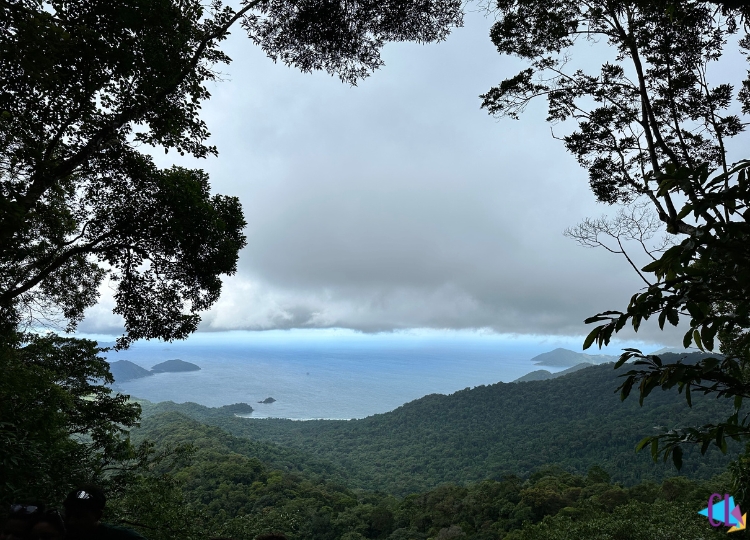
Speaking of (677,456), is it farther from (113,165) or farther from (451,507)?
(451,507)

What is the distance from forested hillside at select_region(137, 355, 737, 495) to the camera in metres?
54.6

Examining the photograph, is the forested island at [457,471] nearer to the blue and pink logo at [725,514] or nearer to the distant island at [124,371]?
the blue and pink logo at [725,514]

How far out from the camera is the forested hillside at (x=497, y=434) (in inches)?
2149

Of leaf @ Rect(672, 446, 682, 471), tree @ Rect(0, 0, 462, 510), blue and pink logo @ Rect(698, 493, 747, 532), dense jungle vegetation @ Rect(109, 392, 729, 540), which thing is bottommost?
dense jungle vegetation @ Rect(109, 392, 729, 540)

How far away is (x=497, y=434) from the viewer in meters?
75.6

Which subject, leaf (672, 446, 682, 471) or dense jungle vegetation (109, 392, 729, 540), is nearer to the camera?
leaf (672, 446, 682, 471)

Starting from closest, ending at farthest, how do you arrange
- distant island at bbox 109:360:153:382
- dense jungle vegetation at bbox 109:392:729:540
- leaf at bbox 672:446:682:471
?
leaf at bbox 672:446:682:471 < dense jungle vegetation at bbox 109:392:729:540 < distant island at bbox 109:360:153:382

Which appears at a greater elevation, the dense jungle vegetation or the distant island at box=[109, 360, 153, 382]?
the dense jungle vegetation

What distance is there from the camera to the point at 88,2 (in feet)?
12.8

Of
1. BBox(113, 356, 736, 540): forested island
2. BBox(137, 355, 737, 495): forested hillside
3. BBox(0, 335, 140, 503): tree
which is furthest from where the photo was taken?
BBox(137, 355, 737, 495): forested hillside

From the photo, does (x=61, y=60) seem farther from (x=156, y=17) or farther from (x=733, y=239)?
(x=733, y=239)

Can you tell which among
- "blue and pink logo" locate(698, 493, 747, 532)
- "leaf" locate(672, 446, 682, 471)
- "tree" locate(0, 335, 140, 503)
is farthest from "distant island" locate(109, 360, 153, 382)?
"leaf" locate(672, 446, 682, 471)

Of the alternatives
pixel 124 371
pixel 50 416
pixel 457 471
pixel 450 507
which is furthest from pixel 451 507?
pixel 124 371

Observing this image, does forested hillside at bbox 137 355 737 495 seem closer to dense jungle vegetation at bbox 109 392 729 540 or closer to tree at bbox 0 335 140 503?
dense jungle vegetation at bbox 109 392 729 540
